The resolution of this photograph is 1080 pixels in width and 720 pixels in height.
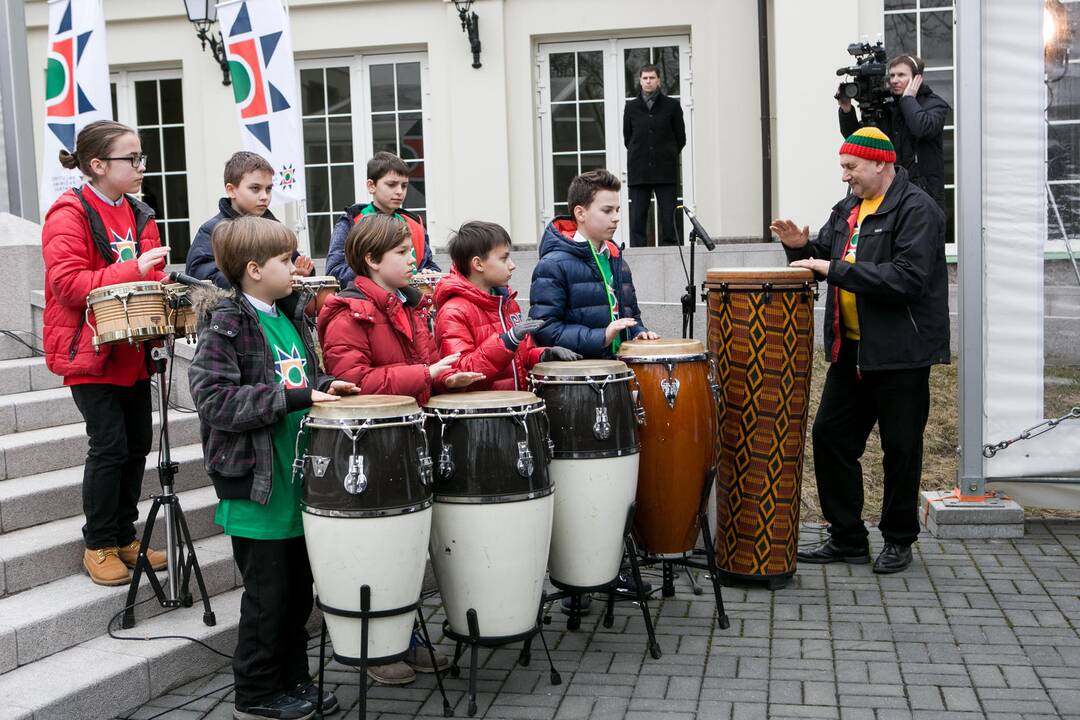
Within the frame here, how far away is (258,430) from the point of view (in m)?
3.90

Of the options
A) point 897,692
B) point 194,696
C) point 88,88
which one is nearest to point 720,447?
point 897,692

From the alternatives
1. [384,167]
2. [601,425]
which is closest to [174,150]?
[384,167]

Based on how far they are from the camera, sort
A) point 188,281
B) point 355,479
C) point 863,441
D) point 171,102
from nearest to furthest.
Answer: point 355,479 → point 188,281 → point 863,441 → point 171,102

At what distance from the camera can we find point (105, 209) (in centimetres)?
494

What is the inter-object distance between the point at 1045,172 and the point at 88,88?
6.04m

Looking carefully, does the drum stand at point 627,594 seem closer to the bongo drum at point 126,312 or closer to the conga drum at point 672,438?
the conga drum at point 672,438

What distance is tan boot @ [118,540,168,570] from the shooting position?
16.1 feet

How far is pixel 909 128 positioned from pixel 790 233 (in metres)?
2.13

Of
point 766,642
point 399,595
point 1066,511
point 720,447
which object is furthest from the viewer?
point 1066,511

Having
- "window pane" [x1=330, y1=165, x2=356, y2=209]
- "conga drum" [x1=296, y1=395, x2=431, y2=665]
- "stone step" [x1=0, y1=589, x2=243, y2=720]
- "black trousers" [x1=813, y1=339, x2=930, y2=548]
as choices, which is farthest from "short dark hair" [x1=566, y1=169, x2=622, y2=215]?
"window pane" [x1=330, y1=165, x2=356, y2=209]

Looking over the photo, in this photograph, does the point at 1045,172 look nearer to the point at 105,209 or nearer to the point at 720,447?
the point at 720,447

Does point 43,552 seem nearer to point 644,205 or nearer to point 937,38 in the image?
point 644,205

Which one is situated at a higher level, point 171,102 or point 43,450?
point 171,102

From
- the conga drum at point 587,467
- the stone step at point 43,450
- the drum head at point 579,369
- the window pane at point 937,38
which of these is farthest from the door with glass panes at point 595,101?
the conga drum at point 587,467
